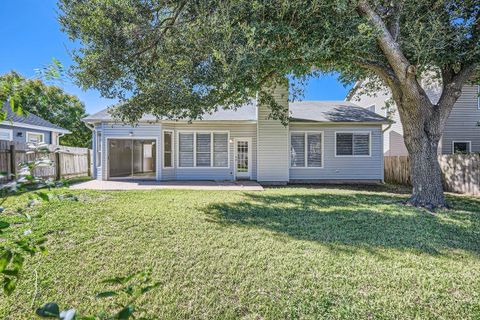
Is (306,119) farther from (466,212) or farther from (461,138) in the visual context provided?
(461,138)

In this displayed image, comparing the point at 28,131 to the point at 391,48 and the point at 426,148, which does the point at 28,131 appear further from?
the point at 426,148

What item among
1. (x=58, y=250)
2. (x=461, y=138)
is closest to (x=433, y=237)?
(x=58, y=250)

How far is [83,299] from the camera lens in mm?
3215

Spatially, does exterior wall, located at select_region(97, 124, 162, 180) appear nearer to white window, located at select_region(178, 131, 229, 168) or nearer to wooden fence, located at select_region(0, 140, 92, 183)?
white window, located at select_region(178, 131, 229, 168)

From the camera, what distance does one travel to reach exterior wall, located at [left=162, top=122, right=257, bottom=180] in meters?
12.6

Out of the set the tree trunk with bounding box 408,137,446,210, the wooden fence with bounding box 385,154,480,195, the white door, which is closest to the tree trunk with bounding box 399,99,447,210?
the tree trunk with bounding box 408,137,446,210

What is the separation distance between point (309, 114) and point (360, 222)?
334 inches

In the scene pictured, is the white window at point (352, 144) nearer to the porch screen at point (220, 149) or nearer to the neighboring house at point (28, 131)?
the porch screen at point (220, 149)

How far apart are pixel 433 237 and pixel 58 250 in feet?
21.6

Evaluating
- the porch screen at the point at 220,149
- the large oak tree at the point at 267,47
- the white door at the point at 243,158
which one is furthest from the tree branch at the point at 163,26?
the white door at the point at 243,158

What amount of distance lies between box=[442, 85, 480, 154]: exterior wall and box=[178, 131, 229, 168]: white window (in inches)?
441

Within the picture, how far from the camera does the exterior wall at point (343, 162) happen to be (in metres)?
12.6

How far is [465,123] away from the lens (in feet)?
44.0

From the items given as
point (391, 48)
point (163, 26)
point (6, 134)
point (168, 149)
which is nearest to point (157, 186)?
point (168, 149)
